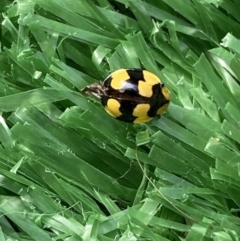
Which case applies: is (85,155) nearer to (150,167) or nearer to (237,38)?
(150,167)

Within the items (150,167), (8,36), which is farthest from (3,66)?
(150,167)

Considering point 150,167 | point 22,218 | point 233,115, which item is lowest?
point 22,218

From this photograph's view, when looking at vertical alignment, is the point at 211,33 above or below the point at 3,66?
above
